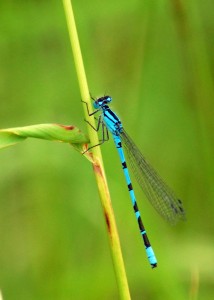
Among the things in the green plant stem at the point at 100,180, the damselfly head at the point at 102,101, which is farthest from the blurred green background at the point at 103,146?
the green plant stem at the point at 100,180

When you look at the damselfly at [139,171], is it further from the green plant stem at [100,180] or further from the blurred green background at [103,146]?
the green plant stem at [100,180]

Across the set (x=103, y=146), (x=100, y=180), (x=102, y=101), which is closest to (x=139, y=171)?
(x=103, y=146)

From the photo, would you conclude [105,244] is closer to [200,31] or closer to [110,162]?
[110,162]

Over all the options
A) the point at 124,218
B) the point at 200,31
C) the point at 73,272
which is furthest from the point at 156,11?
the point at 73,272

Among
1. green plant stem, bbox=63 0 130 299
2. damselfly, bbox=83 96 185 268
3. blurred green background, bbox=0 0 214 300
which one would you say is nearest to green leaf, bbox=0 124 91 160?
green plant stem, bbox=63 0 130 299

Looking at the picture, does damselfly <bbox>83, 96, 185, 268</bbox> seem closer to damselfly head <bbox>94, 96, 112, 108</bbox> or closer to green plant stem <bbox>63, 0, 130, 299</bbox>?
damselfly head <bbox>94, 96, 112, 108</bbox>

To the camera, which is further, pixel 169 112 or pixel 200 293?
pixel 169 112
